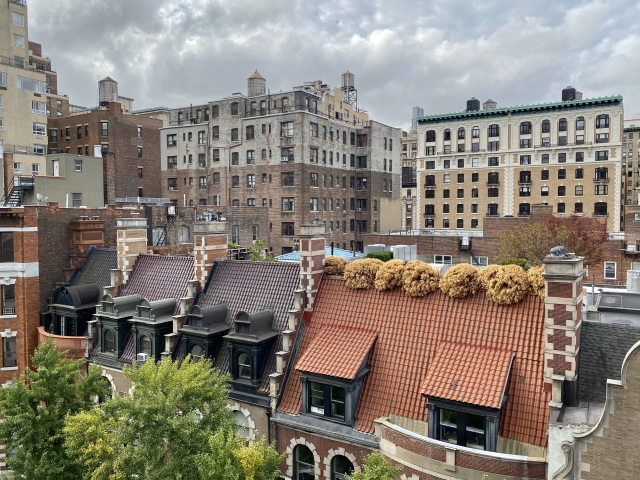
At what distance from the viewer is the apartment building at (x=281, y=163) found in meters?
70.1

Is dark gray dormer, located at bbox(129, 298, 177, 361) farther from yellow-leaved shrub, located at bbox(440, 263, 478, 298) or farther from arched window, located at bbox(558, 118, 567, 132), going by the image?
A: arched window, located at bbox(558, 118, 567, 132)

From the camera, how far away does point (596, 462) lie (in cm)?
1227

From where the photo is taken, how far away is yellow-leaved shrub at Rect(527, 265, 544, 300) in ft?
54.1

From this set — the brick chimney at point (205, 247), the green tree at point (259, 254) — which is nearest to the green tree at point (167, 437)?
the brick chimney at point (205, 247)

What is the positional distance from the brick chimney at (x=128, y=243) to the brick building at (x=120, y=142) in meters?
45.5

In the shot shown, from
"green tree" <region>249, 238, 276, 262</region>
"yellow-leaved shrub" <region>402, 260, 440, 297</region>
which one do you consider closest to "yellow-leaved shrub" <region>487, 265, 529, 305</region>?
"yellow-leaved shrub" <region>402, 260, 440, 297</region>

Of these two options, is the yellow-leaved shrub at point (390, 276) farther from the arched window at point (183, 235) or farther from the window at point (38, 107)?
the window at point (38, 107)

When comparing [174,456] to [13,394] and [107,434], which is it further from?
[13,394]

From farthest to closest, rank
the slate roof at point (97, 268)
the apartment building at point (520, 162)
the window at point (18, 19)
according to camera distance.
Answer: the apartment building at point (520, 162)
the window at point (18, 19)
the slate roof at point (97, 268)

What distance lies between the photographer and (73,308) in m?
27.4

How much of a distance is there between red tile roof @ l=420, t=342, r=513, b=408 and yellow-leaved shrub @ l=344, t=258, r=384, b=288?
4.61 m

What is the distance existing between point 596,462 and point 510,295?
6033mm

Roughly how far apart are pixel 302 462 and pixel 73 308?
1721 cm

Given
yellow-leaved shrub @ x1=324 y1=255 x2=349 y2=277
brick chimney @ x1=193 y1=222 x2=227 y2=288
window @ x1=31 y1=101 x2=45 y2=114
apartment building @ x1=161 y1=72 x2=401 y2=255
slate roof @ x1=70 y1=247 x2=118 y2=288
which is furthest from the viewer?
apartment building @ x1=161 y1=72 x2=401 y2=255
